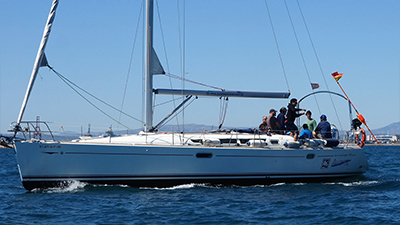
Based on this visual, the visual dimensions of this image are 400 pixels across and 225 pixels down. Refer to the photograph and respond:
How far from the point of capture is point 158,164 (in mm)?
13312

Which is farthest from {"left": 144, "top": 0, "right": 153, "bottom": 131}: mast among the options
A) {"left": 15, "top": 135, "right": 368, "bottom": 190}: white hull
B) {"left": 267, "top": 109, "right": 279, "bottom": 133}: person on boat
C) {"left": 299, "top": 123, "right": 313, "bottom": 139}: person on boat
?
{"left": 299, "top": 123, "right": 313, "bottom": 139}: person on boat

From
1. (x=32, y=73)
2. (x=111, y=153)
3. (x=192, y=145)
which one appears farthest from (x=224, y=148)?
(x=32, y=73)

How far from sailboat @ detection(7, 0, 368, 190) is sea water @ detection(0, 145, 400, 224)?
30cm

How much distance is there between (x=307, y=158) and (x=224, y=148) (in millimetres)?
2999

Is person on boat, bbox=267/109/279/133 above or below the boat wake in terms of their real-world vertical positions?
above

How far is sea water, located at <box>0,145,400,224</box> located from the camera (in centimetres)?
990

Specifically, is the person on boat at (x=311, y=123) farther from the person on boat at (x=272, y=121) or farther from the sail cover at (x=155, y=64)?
the sail cover at (x=155, y=64)

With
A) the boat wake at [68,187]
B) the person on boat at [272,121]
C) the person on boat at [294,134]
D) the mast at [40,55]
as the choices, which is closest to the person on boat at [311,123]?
the person on boat at [294,134]

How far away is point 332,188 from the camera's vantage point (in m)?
14.1

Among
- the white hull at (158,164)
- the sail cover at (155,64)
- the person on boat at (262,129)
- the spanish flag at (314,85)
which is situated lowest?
the white hull at (158,164)

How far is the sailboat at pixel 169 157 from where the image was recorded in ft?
42.2

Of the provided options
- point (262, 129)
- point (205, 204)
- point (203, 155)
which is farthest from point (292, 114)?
point (205, 204)

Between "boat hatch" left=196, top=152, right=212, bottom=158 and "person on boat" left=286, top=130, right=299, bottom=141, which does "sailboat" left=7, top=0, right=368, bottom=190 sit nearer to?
"boat hatch" left=196, top=152, right=212, bottom=158

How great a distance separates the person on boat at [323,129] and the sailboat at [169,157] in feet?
2.02
